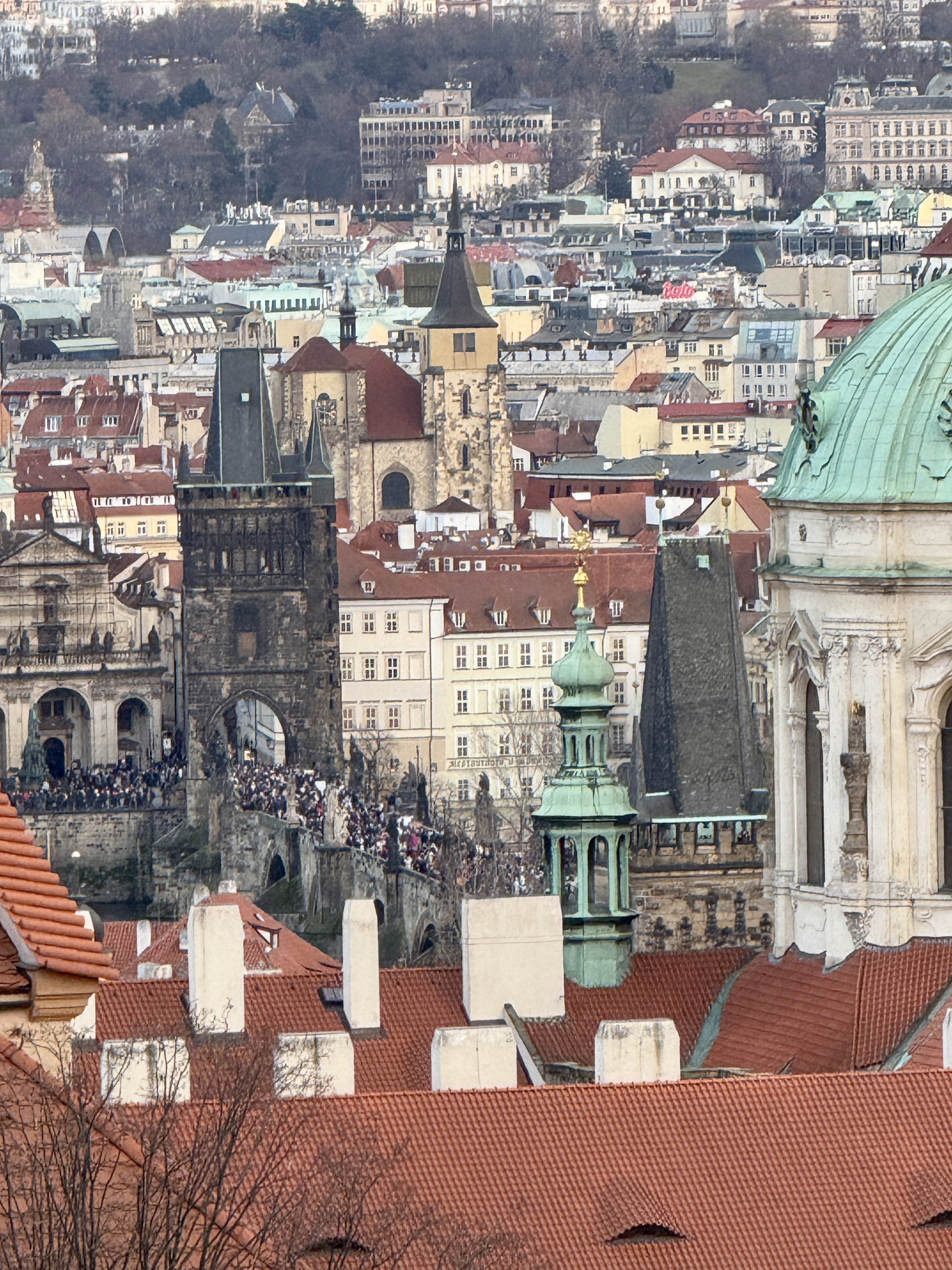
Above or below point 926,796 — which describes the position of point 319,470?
below

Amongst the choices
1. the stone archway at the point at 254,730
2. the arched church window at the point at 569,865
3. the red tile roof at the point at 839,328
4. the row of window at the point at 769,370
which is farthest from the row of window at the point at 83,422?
the arched church window at the point at 569,865

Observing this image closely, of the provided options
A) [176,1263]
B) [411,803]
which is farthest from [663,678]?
[411,803]

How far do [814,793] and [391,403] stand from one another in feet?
387

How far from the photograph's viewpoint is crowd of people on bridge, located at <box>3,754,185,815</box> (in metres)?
118

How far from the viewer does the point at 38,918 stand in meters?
26.5

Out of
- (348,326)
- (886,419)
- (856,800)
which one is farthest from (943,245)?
(348,326)

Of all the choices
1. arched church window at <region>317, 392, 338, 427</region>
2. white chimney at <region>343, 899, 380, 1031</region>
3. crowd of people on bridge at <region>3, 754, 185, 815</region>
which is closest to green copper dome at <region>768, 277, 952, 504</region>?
white chimney at <region>343, 899, 380, 1031</region>

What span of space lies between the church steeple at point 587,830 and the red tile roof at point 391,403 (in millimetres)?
111441

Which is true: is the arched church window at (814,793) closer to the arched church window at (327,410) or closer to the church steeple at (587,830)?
the church steeple at (587,830)

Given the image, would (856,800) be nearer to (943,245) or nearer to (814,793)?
(814,793)

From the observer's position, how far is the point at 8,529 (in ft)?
457

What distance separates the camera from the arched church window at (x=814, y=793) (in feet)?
143

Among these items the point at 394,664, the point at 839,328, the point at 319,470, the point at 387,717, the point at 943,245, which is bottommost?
the point at 387,717

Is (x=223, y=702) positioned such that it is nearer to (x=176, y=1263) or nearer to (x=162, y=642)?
(x=162, y=642)
